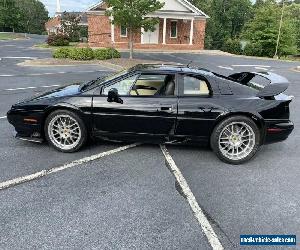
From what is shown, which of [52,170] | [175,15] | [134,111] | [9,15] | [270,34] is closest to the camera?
[52,170]

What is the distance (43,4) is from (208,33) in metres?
58.1

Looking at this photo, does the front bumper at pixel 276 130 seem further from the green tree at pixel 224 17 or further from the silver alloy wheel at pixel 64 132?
the green tree at pixel 224 17

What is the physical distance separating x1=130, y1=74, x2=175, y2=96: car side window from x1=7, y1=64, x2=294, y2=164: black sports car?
0.05 ft

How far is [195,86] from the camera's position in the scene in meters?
4.98

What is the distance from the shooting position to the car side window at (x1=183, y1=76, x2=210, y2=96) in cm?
495

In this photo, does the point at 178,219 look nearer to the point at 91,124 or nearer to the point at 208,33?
the point at 91,124

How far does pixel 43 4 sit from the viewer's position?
86.8 m

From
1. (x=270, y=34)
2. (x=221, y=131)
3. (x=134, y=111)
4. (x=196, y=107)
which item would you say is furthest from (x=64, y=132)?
(x=270, y=34)

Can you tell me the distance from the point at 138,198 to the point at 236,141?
2030mm

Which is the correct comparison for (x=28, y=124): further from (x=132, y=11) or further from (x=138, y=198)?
(x=132, y=11)

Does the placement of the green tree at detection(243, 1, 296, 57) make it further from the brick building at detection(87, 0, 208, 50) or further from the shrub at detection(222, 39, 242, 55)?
the brick building at detection(87, 0, 208, 50)

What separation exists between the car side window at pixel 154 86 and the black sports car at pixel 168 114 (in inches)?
0.7

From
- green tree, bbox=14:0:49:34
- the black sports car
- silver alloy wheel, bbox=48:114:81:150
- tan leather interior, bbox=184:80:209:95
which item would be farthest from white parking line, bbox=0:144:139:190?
green tree, bbox=14:0:49:34

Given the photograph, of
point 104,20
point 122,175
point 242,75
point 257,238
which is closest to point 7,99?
point 122,175
